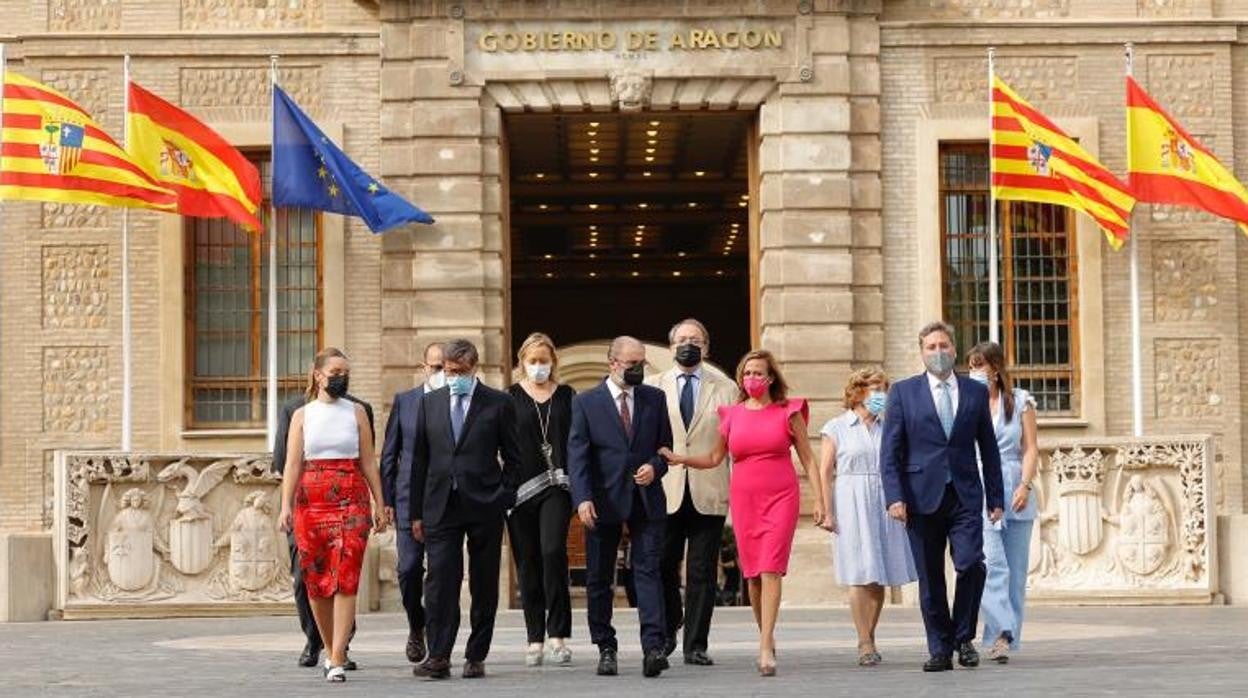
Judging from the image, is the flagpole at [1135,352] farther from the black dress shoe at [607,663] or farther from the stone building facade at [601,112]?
the black dress shoe at [607,663]

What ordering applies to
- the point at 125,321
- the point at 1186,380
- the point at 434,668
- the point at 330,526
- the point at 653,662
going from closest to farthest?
1. the point at 653,662
2. the point at 330,526
3. the point at 434,668
4. the point at 125,321
5. the point at 1186,380

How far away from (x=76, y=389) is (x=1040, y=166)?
11.2 metres

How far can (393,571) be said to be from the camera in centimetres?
3002

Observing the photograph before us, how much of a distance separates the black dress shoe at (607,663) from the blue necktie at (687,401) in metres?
1.65

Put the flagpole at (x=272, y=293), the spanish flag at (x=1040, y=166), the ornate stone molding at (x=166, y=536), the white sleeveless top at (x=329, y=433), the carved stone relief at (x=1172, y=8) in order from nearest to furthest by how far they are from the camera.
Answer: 1. the white sleeveless top at (x=329, y=433)
2. the ornate stone molding at (x=166, y=536)
3. the spanish flag at (x=1040, y=166)
4. the flagpole at (x=272, y=293)
5. the carved stone relief at (x=1172, y=8)

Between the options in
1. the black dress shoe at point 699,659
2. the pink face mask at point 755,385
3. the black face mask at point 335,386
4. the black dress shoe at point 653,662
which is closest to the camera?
the black dress shoe at point 653,662

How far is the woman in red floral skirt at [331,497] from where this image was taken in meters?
16.7

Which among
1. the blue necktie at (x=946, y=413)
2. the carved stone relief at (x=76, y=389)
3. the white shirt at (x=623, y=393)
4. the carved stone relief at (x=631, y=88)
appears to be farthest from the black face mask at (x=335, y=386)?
the carved stone relief at (x=76, y=389)

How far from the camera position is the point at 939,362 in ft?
56.1

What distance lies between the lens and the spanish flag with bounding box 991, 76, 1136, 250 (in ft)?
98.5

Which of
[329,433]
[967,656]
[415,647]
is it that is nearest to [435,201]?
[415,647]

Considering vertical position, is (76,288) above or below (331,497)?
above

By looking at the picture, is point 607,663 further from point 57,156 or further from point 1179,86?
point 1179,86

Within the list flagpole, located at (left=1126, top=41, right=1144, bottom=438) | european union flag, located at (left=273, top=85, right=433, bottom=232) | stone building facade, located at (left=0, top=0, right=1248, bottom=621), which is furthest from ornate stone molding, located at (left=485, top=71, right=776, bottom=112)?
flagpole, located at (left=1126, top=41, right=1144, bottom=438)
